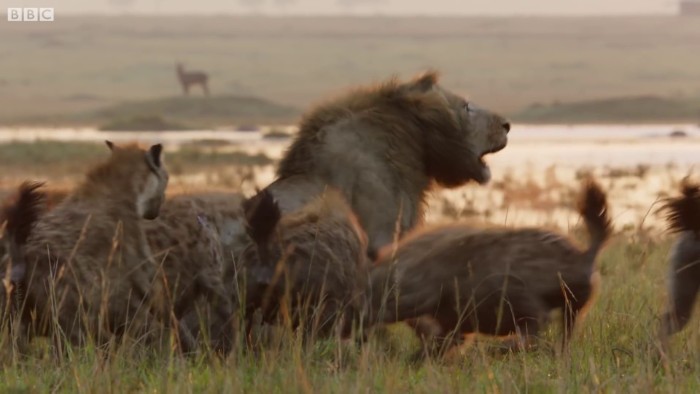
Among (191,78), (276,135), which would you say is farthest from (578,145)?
(191,78)

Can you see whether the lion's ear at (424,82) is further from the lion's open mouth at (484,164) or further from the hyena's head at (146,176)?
the hyena's head at (146,176)

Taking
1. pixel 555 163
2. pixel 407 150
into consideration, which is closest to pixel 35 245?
pixel 407 150

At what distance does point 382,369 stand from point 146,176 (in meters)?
1.26

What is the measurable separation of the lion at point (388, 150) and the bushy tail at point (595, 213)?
38.1 inches

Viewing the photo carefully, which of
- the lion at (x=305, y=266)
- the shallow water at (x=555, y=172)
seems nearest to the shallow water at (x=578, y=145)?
the shallow water at (x=555, y=172)

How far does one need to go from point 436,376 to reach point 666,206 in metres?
1.28

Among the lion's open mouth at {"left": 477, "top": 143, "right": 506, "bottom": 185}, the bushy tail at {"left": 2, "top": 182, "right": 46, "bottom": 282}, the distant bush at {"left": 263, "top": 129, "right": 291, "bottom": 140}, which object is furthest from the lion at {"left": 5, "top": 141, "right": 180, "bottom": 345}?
the distant bush at {"left": 263, "top": 129, "right": 291, "bottom": 140}

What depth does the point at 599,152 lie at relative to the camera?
23281 mm

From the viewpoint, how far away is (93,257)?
6324mm

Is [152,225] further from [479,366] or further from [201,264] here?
[479,366]

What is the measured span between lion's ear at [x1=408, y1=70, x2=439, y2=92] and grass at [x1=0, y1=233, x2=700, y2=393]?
1.52 metres

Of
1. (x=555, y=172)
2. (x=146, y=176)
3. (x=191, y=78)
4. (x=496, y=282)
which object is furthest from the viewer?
(x=191, y=78)

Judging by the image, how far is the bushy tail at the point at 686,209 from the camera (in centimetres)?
660

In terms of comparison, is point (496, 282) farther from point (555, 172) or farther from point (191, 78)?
point (191, 78)
